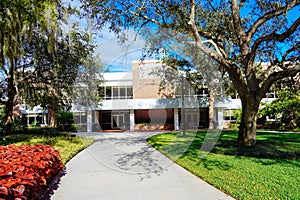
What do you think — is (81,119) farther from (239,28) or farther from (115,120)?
(239,28)

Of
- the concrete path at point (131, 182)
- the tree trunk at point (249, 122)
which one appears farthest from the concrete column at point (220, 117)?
the concrete path at point (131, 182)

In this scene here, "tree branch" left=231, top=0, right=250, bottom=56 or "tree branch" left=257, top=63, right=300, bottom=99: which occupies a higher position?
"tree branch" left=231, top=0, right=250, bottom=56

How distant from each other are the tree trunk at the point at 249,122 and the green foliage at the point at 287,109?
11.8 m

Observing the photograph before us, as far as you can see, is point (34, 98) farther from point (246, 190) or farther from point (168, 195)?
point (246, 190)

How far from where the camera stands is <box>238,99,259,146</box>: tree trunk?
32.7 ft

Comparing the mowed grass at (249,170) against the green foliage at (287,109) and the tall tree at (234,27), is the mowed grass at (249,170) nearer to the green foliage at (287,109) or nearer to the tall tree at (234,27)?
the tall tree at (234,27)

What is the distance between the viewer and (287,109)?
21.2 meters

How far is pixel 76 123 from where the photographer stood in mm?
26984

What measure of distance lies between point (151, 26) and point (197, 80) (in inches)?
493

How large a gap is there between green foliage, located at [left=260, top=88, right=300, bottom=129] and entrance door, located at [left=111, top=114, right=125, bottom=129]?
50.0ft

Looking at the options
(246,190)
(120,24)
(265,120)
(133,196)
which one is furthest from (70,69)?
(265,120)

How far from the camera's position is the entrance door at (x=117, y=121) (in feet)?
90.5

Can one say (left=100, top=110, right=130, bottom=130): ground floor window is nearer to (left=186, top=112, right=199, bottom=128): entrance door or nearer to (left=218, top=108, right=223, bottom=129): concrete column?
(left=186, top=112, right=199, bottom=128): entrance door

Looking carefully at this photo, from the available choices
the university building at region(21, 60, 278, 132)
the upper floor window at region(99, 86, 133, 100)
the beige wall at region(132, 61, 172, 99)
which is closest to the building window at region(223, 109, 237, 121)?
the university building at region(21, 60, 278, 132)
